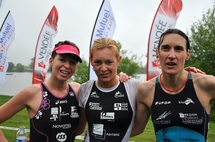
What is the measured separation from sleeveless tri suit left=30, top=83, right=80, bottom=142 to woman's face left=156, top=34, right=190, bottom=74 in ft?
3.90

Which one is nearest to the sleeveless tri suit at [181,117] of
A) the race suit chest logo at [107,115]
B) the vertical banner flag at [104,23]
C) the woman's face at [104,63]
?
the race suit chest logo at [107,115]

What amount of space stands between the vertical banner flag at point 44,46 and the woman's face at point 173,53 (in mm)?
10984

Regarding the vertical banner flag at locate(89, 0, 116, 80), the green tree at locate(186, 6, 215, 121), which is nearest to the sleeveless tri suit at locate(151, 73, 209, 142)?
the vertical banner flag at locate(89, 0, 116, 80)

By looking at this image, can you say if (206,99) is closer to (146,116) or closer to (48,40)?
(146,116)

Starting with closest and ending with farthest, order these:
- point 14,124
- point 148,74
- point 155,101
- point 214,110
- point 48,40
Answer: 1. point 155,101
2. point 148,74
3. point 14,124
4. point 48,40
5. point 214,110

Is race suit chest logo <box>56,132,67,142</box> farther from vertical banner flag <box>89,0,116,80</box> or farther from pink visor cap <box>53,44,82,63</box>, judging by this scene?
vertical banner flag <box>89,0,116,80</box>

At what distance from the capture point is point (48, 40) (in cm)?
1313

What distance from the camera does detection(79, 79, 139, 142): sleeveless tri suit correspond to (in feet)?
8.38

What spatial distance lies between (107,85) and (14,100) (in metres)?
1.08

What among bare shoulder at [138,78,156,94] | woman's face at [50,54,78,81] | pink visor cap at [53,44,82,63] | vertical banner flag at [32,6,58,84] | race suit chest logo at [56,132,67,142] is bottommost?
race suit chest logo at [56,132,67,142]

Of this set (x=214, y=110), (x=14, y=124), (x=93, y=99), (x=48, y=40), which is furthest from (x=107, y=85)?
(x=214, y=110)

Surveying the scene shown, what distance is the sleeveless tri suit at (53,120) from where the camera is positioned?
262 cm

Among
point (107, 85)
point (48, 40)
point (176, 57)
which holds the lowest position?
point (107, 85)

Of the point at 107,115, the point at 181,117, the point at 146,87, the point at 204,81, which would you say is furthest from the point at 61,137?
the point at 204,81
